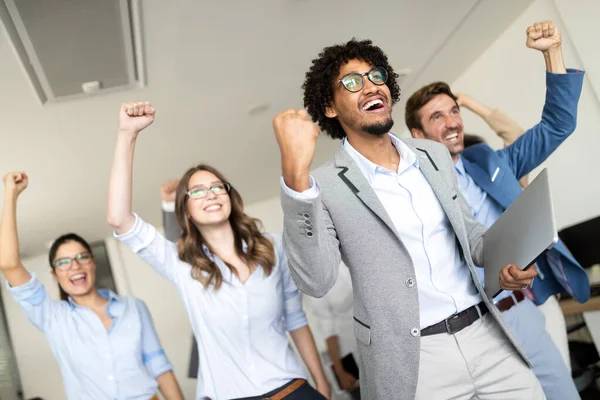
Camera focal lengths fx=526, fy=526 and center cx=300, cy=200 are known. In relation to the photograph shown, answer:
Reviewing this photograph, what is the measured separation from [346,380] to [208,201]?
1715 millimetres

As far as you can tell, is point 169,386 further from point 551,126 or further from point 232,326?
point 551,126

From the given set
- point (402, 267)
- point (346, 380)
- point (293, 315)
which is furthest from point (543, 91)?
point (402, 267)

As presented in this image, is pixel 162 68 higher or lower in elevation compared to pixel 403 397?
higher

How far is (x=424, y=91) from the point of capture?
8.41 ft

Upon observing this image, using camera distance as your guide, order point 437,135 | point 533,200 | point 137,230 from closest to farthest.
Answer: point 533,200 < point 137,230 < point 437,135

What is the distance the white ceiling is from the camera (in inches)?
120

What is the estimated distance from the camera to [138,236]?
6.32ft

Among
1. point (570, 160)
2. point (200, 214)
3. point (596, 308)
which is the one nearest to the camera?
point (200, 214)

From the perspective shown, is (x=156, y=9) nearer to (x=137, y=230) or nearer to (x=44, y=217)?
(x=137, y=230)

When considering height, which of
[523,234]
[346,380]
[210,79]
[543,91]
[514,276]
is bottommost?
[346,380]

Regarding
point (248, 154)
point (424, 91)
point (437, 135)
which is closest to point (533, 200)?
point (437, 135)

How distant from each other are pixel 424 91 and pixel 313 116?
38.4 inches

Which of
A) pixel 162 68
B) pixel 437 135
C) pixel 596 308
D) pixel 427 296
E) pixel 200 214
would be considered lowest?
pixel 596 308

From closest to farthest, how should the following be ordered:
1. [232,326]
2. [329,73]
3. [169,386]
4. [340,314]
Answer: [329,73]
[232,326]
[169,386]
[340,314]
